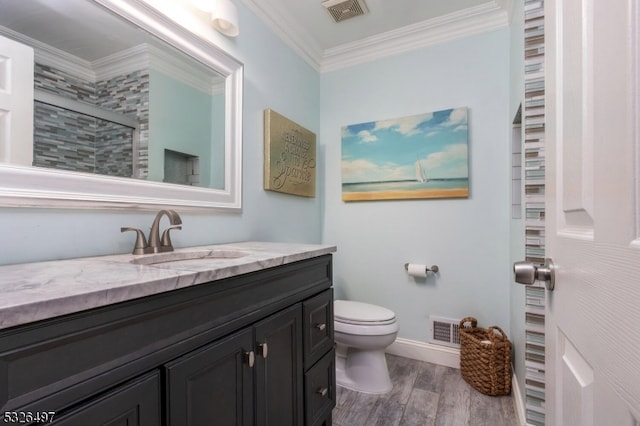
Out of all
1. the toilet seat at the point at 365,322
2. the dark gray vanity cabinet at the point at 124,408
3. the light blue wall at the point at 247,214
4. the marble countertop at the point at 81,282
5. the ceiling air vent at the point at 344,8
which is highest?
the ceiling air vent at the point at 344,8

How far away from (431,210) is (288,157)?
1091 millimetres

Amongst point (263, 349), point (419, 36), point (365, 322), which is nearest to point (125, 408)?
point (263, 349)

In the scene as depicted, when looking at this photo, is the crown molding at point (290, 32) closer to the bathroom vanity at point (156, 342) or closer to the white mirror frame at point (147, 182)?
the white mirror frame at point (147, 182)

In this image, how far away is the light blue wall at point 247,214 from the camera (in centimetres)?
91

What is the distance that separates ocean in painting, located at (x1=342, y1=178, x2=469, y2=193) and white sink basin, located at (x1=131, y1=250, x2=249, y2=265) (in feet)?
4.34

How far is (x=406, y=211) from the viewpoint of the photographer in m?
2.23

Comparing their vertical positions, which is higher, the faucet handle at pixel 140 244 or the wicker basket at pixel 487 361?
the faucet handle at pixel 140 244

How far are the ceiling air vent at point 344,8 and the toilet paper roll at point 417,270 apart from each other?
5.80 ft

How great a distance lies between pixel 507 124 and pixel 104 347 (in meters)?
2.30

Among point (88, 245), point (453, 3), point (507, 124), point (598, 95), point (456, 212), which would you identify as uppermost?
point (453, 3)

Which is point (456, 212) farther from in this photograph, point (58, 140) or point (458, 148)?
point (58, 140)

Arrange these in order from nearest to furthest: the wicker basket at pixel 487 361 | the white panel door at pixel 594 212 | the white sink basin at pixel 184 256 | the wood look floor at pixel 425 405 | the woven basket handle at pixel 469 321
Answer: the white panel door at pixel 594 212, the white sink basin at pixel 184 256, the wood look floor at pixel 425 405, the wicker basket at pixel 487 361, the woven basket handle at pixel 469 321

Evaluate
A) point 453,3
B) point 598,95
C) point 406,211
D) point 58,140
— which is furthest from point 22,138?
point 453,3

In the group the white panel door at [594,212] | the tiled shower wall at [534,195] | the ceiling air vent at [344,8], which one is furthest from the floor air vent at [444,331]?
the ceiling air vent at [344,8]
